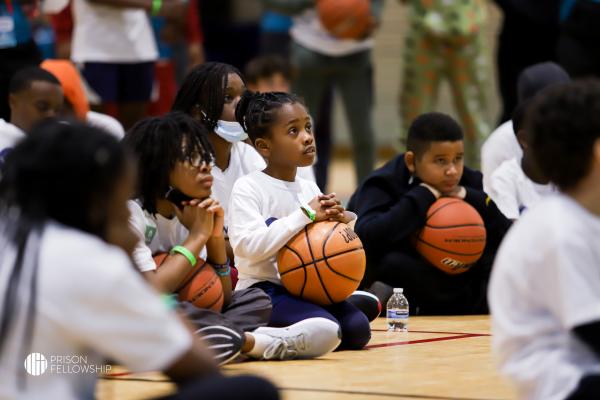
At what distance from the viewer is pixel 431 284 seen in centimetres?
582

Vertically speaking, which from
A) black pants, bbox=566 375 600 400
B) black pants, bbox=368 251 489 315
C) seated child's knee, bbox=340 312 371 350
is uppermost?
black pants, bbox=566 375 600 400

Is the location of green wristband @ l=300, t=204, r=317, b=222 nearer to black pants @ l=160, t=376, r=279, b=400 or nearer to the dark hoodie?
the dark hoodie

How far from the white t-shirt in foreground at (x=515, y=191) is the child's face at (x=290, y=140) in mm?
1701

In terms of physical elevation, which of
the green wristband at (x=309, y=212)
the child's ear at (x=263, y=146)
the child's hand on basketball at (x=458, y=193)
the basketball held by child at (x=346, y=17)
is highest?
the child's ear at (x=263, y=146)

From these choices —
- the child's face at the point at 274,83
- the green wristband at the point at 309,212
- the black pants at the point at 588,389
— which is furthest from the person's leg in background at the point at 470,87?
the black pants at the point at 588,389

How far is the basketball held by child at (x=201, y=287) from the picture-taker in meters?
4.20

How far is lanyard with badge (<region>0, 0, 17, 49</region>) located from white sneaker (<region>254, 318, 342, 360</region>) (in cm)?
276

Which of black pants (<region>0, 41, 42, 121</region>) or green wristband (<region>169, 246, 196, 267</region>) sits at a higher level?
green wristband (<region>169, 246, 196, 267</region>)

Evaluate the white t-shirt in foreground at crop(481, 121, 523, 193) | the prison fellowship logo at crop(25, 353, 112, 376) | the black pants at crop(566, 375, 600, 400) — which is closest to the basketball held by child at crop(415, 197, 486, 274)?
the white t-shirt in foreground at crop(481, 121, 523, 193)

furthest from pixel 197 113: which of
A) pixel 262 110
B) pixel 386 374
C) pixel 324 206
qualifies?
pixel 386 374

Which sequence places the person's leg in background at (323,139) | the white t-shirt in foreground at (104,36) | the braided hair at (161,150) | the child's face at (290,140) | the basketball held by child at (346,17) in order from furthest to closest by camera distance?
the person's leg in background at (323,139) < the basketball held by child at (346,17) < the white t-shirt in foreground at (104,36) < the child's face at (290,140) < the braided hair at (161,150)

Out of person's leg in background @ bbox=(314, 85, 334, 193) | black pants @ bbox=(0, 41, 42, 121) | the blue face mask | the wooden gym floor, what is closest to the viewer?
the wooden gym floor

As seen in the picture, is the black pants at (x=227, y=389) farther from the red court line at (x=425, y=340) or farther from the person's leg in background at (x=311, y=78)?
the person's leg in background at (x=311, y=78)

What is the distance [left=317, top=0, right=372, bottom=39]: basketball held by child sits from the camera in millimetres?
8344
